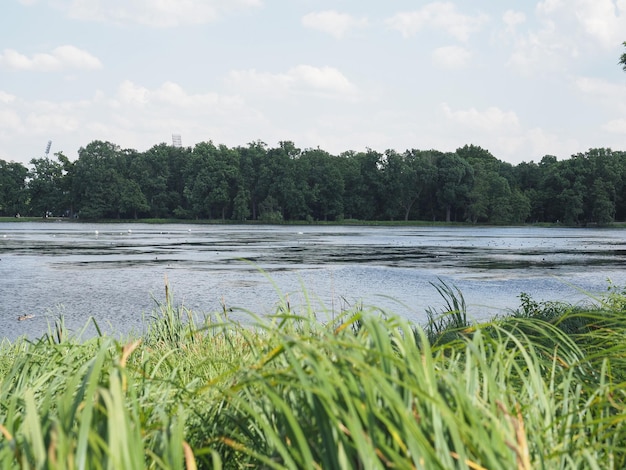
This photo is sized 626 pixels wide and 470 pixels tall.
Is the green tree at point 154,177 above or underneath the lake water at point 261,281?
above

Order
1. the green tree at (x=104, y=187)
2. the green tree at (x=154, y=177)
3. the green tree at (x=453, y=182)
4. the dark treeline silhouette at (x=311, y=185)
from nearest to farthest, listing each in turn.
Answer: the dark treeline silhouette at (x=311, y=185) < the green tree at (x=453, y=182) < the green tree at (x=104, y=187) < the green tree at (x=154, y=177)

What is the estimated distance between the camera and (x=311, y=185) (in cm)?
12781

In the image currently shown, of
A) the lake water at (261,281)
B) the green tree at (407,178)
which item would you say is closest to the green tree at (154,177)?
the green tree at (407,178)

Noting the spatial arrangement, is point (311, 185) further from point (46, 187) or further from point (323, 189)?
point (46, 187)

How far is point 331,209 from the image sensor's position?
409 feet

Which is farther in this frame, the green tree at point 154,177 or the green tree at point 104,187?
the green tree at point 154,177

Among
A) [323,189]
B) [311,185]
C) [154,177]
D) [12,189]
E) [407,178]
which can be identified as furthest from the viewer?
[154,177]

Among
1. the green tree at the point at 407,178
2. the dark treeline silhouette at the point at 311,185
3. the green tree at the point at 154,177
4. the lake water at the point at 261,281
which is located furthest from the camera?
the green tree at the point at 154,177

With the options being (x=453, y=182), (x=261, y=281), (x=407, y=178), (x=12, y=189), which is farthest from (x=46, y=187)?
(x=261, y=281)

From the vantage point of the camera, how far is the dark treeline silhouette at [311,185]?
109375 mm

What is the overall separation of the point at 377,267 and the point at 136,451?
27.2m

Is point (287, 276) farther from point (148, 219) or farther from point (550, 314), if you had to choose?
point (148, 219)

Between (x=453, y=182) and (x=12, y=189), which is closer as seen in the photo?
(x=453, y=182)

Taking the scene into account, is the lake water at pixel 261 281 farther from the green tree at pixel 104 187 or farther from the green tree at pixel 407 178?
the green tree at pixel 104 187
